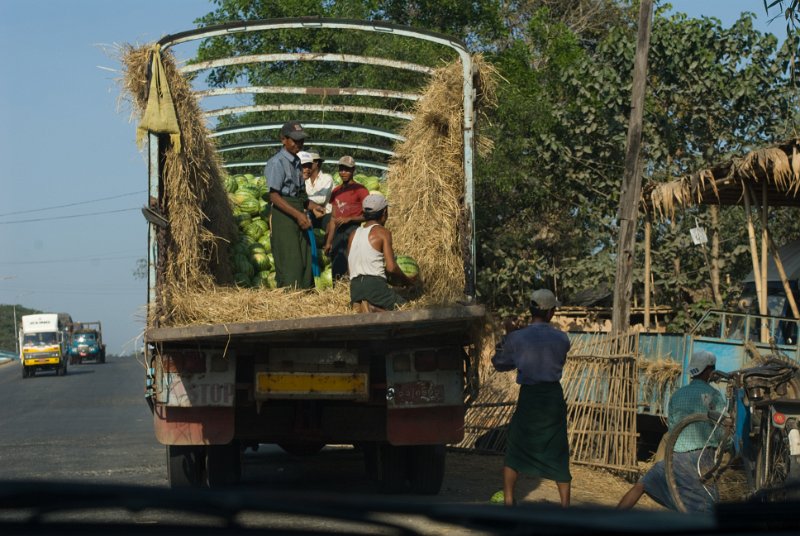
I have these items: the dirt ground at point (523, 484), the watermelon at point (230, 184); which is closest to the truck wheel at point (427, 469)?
the dirt ground at point (523, 484)

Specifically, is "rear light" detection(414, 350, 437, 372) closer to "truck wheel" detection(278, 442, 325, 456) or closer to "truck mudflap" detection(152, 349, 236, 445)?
"truck mudflap" detection(152, 349, 236, 445)

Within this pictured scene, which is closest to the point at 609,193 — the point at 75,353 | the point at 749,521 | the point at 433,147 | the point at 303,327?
the point at 433,147

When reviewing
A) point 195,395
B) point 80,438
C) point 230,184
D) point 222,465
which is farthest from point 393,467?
point 80,438

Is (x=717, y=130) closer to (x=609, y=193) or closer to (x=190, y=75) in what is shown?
(x=609, y=193)

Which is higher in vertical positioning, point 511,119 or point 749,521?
point 511,119

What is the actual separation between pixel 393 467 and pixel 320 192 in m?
2.35

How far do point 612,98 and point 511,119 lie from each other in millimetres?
2309

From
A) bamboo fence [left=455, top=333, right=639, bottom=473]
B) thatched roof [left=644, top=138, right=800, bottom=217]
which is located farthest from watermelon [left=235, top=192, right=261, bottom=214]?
thatched roof [left=644, top=138, right=800, bottom=217]

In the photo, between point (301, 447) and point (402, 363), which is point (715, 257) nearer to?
point (301, 447)

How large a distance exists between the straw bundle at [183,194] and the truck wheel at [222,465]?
3.89 ft

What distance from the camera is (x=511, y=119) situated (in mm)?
20812

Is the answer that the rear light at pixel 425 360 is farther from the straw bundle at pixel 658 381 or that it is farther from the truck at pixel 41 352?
the truck at pixel 41 352

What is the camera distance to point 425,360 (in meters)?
7.39

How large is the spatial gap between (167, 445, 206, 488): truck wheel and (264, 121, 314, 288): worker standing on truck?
4.62ft
